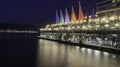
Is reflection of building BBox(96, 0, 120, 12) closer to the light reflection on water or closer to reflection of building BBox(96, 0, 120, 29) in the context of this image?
reflection of building BBox(96, 0, 120, 29)

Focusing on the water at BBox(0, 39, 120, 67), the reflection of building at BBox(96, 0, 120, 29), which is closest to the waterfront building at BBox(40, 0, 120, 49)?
the reflection of building at BBox(96, 0, 120, 29)

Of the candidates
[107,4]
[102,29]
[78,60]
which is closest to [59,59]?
[78,60]

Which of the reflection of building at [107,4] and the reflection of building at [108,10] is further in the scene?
the reflection of building at [107,4]

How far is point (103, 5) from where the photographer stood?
104312mm

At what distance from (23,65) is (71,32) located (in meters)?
74.4

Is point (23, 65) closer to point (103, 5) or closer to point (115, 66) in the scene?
point (115, 66)

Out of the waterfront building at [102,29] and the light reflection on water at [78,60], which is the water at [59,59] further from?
the waterfront building at [102,29]

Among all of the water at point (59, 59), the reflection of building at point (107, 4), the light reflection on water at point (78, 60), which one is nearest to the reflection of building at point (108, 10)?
the reflection of building at point (107, 4)

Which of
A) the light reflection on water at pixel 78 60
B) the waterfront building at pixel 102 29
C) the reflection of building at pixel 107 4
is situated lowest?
the light reflection on water at pixel 78 60

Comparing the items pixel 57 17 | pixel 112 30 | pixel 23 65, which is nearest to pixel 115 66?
pixel 23 65

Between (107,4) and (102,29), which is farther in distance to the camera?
(107,4)

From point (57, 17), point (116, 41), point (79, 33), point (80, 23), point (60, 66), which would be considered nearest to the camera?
point (60, 66)

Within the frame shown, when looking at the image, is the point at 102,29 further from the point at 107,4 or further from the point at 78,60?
the point at 107,4

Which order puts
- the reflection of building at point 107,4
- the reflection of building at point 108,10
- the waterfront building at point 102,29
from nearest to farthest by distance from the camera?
the waterfront building at point 102,29
the reflection of building at point 108,10
the reflection of building at point 107,4
